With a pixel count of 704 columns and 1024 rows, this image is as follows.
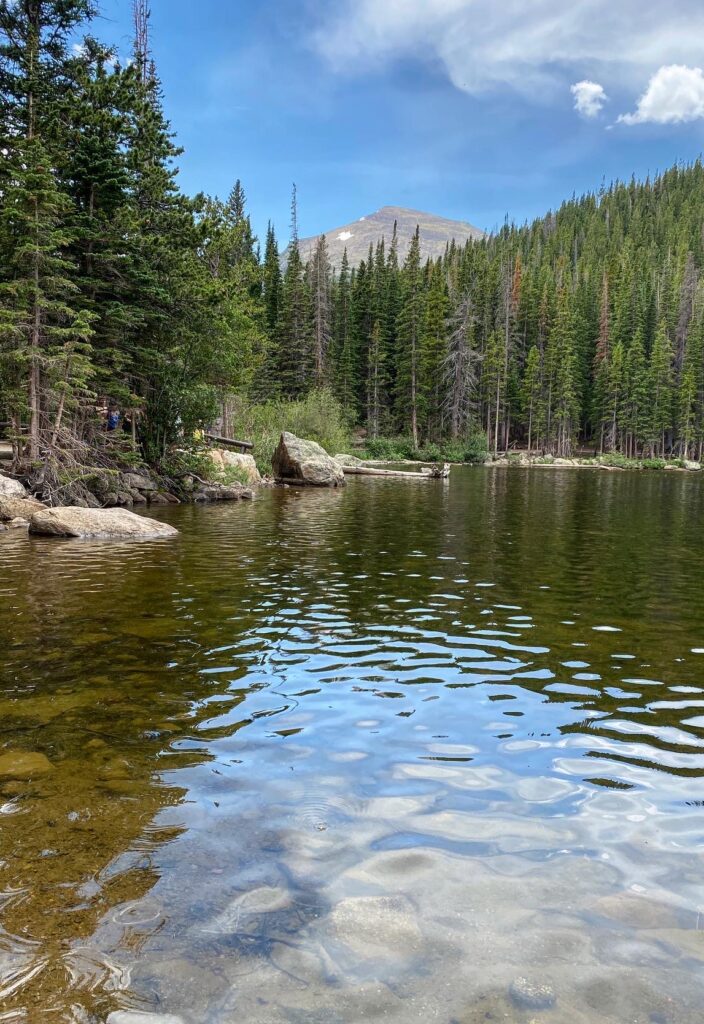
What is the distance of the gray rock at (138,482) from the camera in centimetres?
2125

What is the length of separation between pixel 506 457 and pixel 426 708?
62.6 m

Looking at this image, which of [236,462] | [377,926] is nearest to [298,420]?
[236,462]

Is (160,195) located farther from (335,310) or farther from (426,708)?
(335,310)

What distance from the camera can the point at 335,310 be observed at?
256ft

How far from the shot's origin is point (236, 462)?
27.7m

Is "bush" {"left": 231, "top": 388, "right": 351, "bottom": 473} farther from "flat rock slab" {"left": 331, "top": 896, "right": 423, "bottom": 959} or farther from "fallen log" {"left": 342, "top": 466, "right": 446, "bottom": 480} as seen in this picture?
"flat rock slab" {"left": 331, "top": 896, "right": 423, "bottom": 959}

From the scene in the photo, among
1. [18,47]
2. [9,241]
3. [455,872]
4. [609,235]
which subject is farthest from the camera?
[609,235]

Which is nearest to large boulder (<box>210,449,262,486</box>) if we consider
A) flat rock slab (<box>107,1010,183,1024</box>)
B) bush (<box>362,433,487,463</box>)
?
flat rock slab (<box>107,1010,183,1024</box>)

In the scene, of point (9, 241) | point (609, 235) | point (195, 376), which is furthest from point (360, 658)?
point (609, 235)

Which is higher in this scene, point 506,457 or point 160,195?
point 160,195

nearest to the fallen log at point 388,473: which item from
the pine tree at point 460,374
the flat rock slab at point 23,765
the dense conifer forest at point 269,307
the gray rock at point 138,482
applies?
the dense conifer forest at point 269,307

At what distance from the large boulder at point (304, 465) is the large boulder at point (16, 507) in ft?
47.6

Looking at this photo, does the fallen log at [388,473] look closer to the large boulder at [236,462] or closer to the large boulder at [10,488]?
the large boulder at [236,462]

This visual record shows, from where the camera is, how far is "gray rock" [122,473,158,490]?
21.3m
